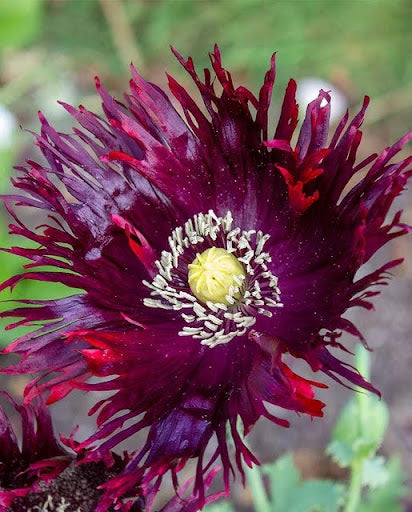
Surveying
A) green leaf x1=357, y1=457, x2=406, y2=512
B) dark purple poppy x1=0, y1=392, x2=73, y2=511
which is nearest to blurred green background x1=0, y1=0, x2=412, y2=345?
green leaf x1=357, y1=457, x2=406, y2=512

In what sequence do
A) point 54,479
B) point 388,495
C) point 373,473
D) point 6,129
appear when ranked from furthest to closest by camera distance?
point 6,129, point 388,495, point 373,473, point 54,479

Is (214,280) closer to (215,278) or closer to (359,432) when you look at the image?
(215,278)

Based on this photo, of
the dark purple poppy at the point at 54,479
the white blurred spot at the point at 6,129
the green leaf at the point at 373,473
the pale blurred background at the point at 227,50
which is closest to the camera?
the dark purple poppy at the point at 54,479

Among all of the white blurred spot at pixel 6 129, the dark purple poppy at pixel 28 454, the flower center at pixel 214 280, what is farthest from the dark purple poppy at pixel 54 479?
the white blurred spot at pixel 6 129

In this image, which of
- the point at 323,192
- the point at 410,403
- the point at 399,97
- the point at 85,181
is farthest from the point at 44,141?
the point at 399,97

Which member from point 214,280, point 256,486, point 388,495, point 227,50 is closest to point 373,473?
point 256,486

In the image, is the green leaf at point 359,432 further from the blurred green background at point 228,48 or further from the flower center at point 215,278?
the blurred green background at point 228,48

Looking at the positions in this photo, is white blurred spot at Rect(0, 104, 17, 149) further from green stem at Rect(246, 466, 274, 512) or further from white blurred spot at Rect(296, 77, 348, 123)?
green stem at Rect(246, 466, 274, 512)
